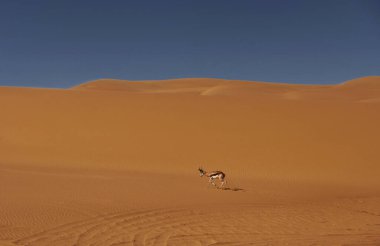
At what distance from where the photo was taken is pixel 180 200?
995cm

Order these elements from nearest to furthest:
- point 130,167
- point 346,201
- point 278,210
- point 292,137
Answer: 1. point 278,210
2. point 346,201
3. point 130,167
4. point 292,137

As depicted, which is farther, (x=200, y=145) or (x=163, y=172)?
(x=200, y=145)

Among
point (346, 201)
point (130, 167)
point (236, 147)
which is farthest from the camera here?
point (236, 147)

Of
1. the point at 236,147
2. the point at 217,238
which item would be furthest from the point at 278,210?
the point at 236,147

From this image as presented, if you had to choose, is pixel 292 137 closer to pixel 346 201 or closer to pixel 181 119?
pixel 181 119

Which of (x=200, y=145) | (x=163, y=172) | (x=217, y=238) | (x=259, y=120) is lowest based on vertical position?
(x=217, y=238)

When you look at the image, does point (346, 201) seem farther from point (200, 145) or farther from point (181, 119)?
point (181, 119)

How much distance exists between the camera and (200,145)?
1845 centimetres

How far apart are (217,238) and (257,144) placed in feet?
38.7

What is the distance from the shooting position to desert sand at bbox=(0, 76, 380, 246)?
24.2 ft

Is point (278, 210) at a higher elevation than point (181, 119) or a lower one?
lower

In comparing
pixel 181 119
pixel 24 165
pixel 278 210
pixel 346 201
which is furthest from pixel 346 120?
pixel 24 165

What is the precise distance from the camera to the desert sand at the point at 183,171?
7.38 meters

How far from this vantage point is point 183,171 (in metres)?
14.8
